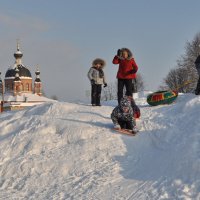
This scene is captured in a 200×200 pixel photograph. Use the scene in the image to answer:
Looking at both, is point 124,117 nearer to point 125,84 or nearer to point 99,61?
point 125,84

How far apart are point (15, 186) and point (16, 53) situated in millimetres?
71024

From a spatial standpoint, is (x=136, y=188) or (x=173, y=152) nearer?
(x=136, y=188)

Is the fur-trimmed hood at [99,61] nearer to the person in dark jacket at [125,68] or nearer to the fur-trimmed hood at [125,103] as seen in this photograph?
the person in dark jacket at [125,68]

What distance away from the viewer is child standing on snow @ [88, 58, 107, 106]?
37.6ft

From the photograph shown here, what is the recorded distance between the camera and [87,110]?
10.2 metres

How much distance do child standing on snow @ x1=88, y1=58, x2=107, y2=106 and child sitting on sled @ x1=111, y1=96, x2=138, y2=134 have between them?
283cm

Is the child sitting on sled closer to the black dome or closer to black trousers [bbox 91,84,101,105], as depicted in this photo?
black trousers [bbox 91,84,101,105]

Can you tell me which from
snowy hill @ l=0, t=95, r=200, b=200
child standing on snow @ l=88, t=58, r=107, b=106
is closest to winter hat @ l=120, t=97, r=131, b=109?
Answer: snowy hill @ l=0, t=95, r=200, b=200

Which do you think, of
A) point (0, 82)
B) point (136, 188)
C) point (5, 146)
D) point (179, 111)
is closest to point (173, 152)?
point (136, 188)

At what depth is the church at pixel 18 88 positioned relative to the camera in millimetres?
65375

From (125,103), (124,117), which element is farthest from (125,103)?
(124,117)

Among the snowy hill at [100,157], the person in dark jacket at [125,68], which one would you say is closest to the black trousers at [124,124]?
the snowy hill at [100,157]

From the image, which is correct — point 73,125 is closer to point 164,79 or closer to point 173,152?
point 173,152

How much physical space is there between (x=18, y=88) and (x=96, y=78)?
59681mm
